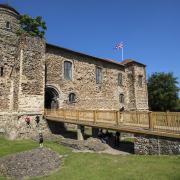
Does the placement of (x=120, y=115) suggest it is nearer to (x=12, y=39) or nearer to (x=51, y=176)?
(x=51, y=176)

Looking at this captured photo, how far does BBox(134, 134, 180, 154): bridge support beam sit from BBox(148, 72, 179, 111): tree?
30.8 m

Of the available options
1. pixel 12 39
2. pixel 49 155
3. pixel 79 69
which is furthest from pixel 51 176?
pixel 12 39

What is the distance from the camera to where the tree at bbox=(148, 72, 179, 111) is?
39.3 m

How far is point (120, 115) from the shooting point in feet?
38.4

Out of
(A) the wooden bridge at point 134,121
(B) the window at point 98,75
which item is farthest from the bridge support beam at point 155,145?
(B) the window at point 98,75

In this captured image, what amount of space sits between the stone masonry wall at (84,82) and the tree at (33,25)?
32.3ft

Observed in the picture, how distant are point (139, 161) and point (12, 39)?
20.1 metres

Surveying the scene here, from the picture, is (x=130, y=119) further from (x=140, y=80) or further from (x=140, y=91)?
(x=140, y=80)

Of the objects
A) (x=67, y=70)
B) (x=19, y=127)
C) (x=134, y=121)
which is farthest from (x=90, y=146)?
(x=67, y=70)

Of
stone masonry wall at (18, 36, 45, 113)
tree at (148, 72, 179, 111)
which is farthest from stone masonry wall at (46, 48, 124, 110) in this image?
tree at (148, 72, 179, 111)

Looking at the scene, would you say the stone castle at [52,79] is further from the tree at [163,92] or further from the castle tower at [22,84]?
the tree at [163,92]

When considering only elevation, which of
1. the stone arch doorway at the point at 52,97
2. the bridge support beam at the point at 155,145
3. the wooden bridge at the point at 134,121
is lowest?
the bridge support beam at the point at 155,145

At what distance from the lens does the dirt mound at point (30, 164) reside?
8488 mm

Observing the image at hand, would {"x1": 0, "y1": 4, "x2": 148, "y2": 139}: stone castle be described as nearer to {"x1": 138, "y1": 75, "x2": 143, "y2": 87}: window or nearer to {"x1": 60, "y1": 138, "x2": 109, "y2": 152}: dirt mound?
{"x1": 138, "y1": 75, "x2": 143, "y2": 87}: window
